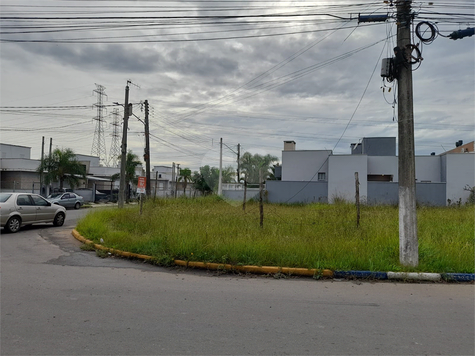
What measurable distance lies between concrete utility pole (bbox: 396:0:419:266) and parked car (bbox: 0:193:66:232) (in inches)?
507

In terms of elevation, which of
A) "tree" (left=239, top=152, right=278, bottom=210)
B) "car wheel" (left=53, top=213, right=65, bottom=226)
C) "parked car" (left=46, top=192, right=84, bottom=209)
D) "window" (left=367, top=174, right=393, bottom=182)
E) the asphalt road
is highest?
"tree" (left=239, top=152, right=278, bottom=210)

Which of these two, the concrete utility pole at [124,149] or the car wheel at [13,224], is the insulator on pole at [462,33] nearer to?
the car wheel at [13,224]

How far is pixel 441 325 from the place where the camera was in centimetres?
460

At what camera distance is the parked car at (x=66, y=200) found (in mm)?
28319

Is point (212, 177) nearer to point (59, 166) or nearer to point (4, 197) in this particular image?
point (59, 166)

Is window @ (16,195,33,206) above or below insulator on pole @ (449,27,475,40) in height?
below

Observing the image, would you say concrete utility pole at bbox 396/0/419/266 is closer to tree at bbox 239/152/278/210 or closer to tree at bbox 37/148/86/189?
tree at bbox 37/148/86/189

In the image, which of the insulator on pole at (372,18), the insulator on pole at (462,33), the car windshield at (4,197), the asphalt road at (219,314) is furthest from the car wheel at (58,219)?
the insulator on pole at (462,33)

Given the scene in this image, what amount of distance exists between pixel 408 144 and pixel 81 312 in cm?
721

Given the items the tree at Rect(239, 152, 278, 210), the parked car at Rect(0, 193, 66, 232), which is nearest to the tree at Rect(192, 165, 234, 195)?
the tree at Rect(239, 152, 278, 210)

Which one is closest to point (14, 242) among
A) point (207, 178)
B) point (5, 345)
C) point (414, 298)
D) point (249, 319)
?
point (5, 345)

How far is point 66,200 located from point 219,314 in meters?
28.0

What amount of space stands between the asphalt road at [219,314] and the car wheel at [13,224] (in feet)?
20.3

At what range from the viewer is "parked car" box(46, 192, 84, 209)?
2832cm
